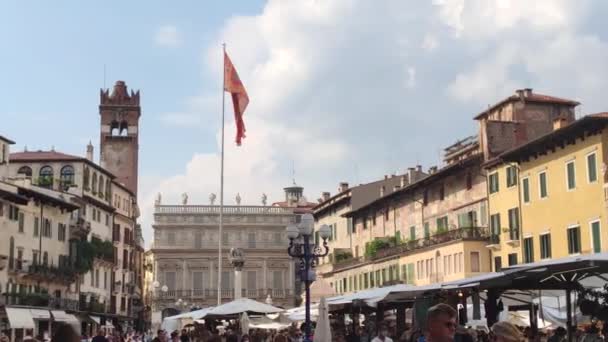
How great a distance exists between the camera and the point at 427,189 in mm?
55906

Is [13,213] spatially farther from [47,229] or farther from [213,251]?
[213,251]

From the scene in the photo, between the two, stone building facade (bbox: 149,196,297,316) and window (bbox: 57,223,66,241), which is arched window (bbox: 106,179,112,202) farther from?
stone building facade (bbox: 149,196,297,316)

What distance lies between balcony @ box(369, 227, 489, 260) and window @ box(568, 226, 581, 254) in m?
8.37

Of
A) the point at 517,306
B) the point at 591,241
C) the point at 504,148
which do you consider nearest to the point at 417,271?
the point at 504,148

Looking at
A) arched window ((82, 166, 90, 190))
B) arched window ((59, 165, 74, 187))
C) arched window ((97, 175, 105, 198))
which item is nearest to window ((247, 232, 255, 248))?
arched window ((97, 175, 105, 198))

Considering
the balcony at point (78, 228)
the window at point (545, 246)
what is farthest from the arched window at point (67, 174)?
the window at point (545, 246)

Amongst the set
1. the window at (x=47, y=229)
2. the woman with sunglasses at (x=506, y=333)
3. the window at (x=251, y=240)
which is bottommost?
the woman with sunglasses at (x=506, y=333)

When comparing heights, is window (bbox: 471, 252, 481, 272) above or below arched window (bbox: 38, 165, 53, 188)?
below

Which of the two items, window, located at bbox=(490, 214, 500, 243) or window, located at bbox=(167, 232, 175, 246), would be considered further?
Result: window, located at bbox=(167, 232, 175, 246)

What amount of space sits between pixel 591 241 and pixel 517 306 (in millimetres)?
16364

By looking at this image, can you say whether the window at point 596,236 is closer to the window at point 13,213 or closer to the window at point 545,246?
the window at point 545,246

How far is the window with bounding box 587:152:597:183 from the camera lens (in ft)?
122

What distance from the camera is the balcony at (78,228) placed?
6606 centimetres

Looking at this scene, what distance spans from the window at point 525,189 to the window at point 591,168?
5.91 m
